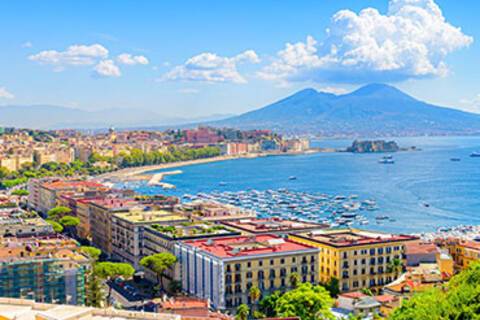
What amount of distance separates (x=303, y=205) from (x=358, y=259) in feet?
88.7

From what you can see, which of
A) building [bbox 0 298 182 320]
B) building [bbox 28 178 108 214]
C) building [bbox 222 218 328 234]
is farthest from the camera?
building [bbox 28 178 108 214]

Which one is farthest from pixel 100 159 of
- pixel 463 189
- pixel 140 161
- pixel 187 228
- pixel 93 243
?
pixel 187 228

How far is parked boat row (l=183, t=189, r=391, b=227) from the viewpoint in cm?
4025

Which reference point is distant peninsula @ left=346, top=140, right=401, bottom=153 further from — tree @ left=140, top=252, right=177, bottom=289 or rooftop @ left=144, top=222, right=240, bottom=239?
tree @ left=140, top=252, right=177, bottom=289

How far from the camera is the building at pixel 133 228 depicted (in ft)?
75.5

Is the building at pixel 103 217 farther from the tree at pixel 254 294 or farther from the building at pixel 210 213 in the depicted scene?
the tree at pixel 254 294

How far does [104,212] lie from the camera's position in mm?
27016

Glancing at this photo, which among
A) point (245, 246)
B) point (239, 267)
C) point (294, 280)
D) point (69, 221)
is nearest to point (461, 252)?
point (294, 280)

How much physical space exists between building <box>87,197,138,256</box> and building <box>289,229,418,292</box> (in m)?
8.46

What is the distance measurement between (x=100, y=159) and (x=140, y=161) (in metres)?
5.77

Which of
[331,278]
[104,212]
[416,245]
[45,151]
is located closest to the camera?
[331,278]

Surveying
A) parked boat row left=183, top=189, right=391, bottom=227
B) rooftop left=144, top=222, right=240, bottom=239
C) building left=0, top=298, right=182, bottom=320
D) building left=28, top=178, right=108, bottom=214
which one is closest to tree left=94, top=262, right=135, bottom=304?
rooftop left=144, top=222, right=240, bottom=239

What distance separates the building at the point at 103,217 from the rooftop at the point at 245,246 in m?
7.07

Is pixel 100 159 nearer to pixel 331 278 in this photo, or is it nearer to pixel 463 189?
pixel 463 189
